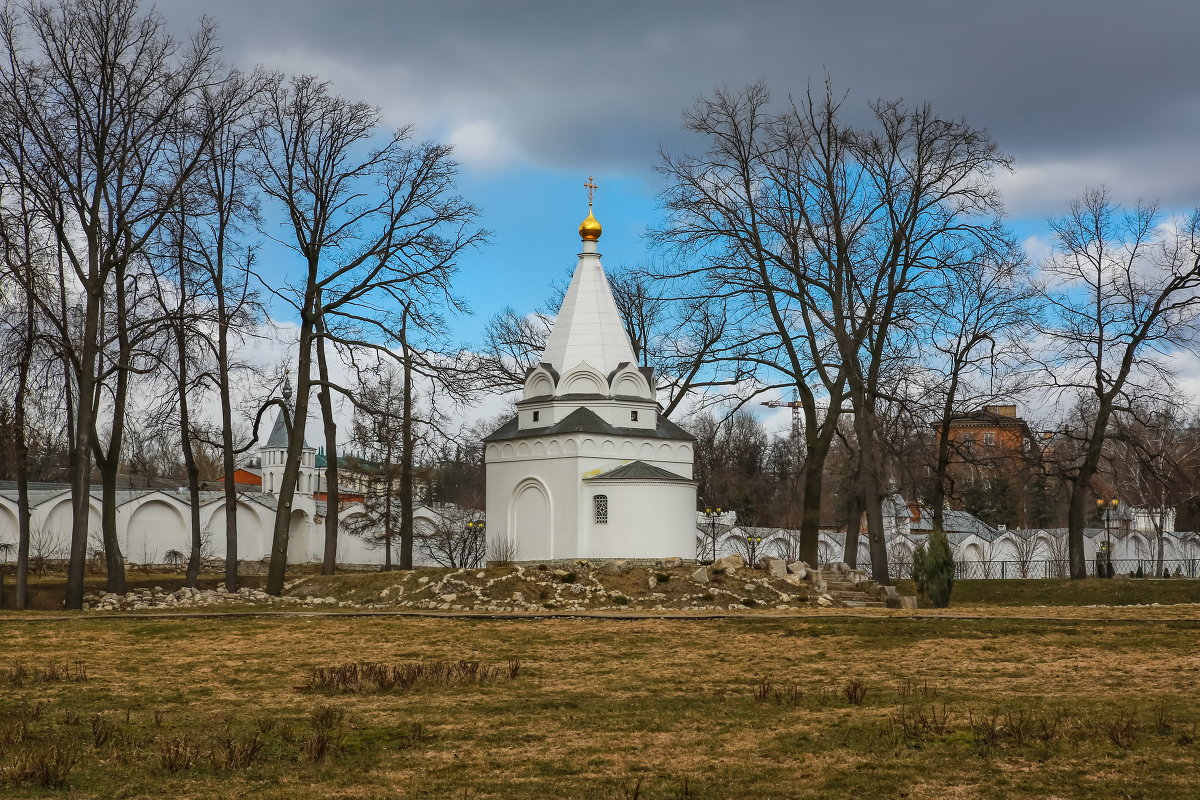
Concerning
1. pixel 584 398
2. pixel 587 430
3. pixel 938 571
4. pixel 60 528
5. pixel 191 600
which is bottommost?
pixel 191 600

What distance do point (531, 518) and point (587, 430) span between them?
8.41 feet

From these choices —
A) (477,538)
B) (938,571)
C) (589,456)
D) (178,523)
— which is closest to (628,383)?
(589,456)

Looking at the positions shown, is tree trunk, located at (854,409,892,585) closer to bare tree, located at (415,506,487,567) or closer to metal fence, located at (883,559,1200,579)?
metal fence, located at (883,559,1200,579)

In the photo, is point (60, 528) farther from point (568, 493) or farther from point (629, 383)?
point (629, 383)

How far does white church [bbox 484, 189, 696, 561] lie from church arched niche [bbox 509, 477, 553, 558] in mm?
24

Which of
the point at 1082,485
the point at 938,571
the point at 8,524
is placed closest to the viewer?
the point at 938,571

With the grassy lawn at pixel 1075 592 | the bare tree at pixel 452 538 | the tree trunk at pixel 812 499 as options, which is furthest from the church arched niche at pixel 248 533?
the grassy lawn at pixel 1075 592

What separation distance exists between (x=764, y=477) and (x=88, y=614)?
4891 centimetres

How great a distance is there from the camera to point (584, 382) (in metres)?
29.1

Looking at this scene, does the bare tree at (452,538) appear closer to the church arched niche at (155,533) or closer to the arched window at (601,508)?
the church arched niche at (155,533)

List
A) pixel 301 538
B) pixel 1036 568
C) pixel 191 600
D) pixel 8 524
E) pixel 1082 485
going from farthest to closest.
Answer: pixel 301 538 → pixel 1036 568 → pixel 8 524 → pixel 1082 485 → pixel 191 600

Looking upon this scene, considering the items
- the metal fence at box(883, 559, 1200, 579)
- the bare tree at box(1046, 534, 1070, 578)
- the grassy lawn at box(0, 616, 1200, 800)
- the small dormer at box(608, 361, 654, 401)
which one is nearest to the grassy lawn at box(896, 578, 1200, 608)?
the small dormer at box(608, 361, 654, 401)

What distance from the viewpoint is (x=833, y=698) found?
1048 centimetres

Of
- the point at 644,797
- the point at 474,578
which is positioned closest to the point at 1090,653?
the point at 644,797
